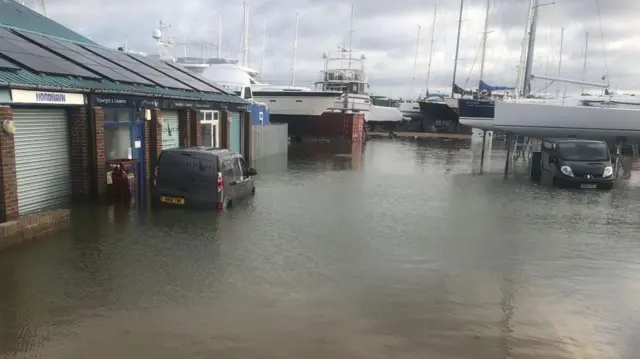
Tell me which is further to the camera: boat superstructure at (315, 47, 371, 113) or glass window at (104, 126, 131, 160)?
boat superstructure at (315, 47, 371, 113)

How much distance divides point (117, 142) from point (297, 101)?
28.8 meters

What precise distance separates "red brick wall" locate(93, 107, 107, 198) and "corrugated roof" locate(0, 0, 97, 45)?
3906 millimetres

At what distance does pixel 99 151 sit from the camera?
1286 centimetres

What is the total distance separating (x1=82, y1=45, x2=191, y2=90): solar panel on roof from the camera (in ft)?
55.0

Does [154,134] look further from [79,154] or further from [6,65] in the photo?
[6,65]

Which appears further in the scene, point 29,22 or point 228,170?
point 29,22

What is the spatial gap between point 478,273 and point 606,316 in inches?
77.7

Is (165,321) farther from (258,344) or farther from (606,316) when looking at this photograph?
(606,316)

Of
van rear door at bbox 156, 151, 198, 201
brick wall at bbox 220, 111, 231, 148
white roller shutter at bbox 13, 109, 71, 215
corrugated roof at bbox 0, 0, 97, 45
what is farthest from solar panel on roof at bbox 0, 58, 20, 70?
brick wall at bbox 220, 111, 231, 148

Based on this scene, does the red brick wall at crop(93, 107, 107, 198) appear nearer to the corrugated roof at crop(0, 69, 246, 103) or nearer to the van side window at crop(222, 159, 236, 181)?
the corrugated roof at crop(0, 69, 246, 103)

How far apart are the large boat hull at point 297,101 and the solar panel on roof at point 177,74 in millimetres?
20650

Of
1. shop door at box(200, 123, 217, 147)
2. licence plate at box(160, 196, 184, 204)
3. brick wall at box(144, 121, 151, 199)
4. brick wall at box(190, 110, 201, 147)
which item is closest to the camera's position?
licence plate at box(160, 196, 184, 204)

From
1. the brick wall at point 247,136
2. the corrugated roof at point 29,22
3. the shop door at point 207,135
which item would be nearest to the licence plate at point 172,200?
the corrugated roof at point 29,22

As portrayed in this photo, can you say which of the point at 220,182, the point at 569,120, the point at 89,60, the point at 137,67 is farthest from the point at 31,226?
the point at 569,120
